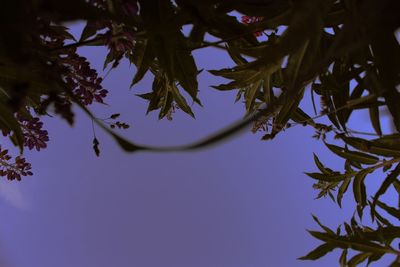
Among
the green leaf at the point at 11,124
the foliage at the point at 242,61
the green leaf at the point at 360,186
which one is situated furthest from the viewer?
the green leaf at the point at 360,186

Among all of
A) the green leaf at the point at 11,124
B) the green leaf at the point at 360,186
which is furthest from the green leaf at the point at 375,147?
the green leaf at the point at 11,124

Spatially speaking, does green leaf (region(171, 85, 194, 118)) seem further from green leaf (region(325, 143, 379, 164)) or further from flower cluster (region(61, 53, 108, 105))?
green leaf (region(325, 143, 379, 164))

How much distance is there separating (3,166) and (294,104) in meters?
1.17

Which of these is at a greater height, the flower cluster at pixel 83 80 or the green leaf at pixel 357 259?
the flower cluster at pixel 83 80

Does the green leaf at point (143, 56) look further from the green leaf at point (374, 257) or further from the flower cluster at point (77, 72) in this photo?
the green leaf at point (374, 257)

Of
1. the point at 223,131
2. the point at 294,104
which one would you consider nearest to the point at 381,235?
the point at 294,104

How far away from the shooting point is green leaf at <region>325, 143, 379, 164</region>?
64.9 inches

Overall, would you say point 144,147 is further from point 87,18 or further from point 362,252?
point 362,252

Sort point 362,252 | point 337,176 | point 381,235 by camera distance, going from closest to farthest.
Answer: point 381,235
point 362,252
point 337,176

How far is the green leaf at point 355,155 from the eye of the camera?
1.65 metres

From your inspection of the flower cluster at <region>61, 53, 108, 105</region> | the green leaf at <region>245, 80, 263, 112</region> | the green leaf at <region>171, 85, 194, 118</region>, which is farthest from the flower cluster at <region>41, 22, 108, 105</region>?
the green leaf at <region>245, 80, 263, 112</region>

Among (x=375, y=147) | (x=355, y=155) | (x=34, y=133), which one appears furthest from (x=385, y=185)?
(x=34, y=133)

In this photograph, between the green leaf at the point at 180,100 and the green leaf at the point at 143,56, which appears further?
the green leaf at the point at 180,100

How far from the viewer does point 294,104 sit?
150cm
